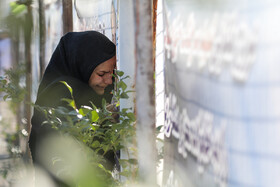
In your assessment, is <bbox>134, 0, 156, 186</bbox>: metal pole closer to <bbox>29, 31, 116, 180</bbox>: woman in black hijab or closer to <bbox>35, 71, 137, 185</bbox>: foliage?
<bbox>35, 71, 137, 185</bbox>: foliage

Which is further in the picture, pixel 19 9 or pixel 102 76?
pixel 19 9

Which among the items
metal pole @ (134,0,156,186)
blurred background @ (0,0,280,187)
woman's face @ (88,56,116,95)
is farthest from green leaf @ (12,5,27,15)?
metal pole @ (134,0,156,186)

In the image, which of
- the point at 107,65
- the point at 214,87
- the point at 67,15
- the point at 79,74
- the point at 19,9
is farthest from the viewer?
the point at 67,15

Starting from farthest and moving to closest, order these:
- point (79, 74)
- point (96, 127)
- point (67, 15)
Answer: point (67, 15)
point (79, 74)
point (96, 127)

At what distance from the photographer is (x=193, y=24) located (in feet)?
3.47

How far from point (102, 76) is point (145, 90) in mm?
1203

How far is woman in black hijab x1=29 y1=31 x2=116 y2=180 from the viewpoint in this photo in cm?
217

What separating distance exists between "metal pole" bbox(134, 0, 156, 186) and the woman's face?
111 centimetres

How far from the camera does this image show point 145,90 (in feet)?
3.58

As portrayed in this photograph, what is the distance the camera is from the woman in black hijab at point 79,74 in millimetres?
2172

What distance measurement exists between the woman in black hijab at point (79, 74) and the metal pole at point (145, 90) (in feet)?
3.43

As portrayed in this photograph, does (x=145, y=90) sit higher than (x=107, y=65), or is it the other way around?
(x=145, y=90)

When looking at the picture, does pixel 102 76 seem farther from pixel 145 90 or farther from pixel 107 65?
pixel 145 90

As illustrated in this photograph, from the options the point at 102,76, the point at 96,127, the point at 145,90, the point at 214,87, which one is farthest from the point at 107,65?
the point at 214,87
